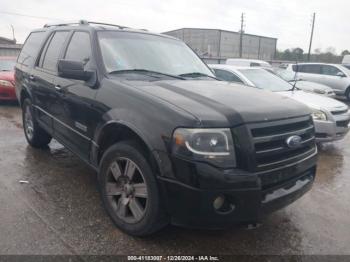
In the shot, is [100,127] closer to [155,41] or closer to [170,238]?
[170,238]

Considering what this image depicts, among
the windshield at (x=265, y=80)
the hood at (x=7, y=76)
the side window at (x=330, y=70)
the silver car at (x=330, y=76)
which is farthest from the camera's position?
the side window at (x=330, y=70)

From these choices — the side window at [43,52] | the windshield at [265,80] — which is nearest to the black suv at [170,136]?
the side window at [43,52]

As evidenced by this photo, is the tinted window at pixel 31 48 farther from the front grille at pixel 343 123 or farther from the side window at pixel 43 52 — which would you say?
the front grille at pixel 343 123

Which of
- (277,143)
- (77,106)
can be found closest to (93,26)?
(77,106)

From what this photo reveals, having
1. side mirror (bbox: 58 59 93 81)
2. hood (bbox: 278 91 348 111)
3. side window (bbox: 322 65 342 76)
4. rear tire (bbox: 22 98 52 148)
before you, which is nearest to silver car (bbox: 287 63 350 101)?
side window (bbox: 322 65 342 76)

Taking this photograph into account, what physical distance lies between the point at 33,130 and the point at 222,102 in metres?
3.63

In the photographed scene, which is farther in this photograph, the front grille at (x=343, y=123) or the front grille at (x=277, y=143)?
the front grille at (x=343, y=123)

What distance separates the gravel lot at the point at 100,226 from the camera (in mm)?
2852

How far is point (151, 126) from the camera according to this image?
104 inches

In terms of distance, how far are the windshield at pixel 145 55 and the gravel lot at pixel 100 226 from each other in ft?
5.02

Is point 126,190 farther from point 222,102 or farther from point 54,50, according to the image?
point 54,50

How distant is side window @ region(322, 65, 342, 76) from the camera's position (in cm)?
1505

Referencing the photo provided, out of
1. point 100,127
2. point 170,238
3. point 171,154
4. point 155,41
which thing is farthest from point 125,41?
point 170,238

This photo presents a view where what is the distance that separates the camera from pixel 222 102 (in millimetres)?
2805
